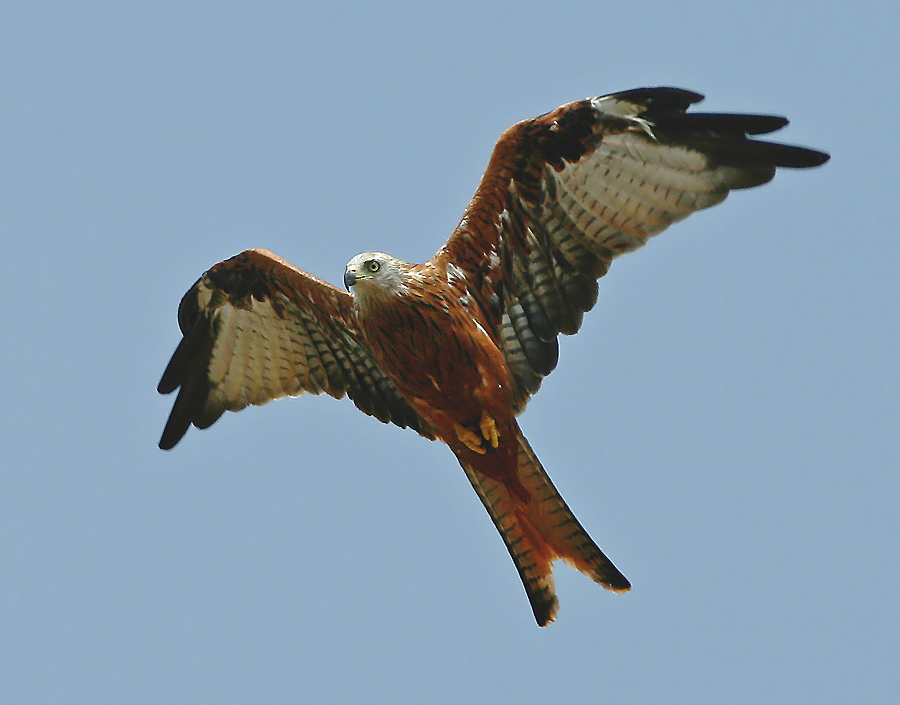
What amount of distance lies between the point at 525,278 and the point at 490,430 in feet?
4.31

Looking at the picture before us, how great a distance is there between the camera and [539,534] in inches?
434

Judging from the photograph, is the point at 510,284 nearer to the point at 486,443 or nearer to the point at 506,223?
the point at 506,223

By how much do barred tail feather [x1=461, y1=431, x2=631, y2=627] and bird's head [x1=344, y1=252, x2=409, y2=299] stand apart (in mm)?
1669

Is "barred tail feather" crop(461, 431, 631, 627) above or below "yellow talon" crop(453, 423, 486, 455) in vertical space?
below

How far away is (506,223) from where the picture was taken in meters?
10.7

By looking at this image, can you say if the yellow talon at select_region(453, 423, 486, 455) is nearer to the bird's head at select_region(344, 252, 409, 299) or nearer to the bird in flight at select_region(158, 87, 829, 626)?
the bird in flight at select_region(158, 87, 829, 626)

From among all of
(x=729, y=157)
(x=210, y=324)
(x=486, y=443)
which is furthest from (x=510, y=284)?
(x=210, y=324)

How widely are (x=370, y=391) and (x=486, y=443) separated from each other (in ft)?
5.47

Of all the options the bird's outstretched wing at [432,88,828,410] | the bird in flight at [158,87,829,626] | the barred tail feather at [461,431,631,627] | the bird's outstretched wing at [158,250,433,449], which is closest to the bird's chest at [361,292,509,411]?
the bird in flight at [158,87,829,626]

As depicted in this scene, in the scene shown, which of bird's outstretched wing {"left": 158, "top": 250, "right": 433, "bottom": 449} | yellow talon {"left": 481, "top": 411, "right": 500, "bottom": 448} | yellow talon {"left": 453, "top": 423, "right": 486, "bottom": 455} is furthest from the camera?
bird's outstretched wing {"left": 158, "top": 250, "right": 433, "bottom": 449}

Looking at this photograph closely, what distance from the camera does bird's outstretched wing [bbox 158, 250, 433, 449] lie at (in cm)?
1165

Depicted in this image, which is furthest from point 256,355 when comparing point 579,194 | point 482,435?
point 579,194

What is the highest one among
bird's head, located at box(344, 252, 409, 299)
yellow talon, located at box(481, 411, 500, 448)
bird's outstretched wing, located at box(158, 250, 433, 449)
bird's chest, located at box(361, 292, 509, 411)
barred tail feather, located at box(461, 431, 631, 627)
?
bird's outstretched wing, located at box(158, 250, 433, 449)

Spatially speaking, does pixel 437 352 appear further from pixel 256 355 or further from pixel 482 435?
pixel 256 355
